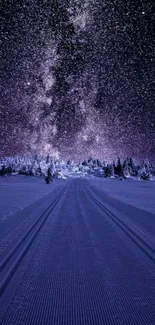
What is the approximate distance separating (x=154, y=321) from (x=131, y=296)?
0.72m

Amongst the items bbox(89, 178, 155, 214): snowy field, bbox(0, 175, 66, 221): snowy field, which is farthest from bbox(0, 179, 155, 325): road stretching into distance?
bbox(89, 178, 155, 214): snowy field

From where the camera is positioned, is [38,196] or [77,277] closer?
[77,277]

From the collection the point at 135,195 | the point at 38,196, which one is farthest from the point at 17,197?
the point at 135,195

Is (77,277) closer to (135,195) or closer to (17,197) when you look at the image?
(17,197)

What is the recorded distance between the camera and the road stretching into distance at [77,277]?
12.1 feet

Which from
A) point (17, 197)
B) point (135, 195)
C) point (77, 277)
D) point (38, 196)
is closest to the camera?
point (77, 277)

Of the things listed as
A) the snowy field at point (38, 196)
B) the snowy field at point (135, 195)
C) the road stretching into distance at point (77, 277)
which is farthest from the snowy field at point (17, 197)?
the snowy field at point (135, 195)

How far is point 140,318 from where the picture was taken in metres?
3.62

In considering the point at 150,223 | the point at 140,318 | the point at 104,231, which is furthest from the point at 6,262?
the point at 150,223

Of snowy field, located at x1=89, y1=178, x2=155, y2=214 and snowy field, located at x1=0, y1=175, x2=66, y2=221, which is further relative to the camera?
snowy field, located at x1=89, y1=178, x2=155, y2=214

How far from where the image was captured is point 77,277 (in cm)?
498

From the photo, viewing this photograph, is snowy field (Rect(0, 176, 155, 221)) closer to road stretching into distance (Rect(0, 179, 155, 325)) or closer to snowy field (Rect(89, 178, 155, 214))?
snowy field (Rect(89, 178, 155, 214))

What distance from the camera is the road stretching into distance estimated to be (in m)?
3.70

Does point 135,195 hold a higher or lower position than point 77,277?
lower
